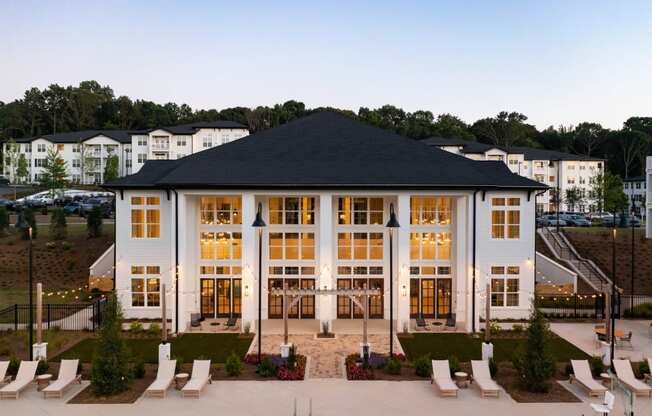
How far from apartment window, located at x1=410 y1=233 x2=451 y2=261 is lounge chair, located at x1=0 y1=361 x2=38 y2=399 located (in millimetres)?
18861

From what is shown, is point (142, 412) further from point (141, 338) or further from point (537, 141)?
point (537, 141)

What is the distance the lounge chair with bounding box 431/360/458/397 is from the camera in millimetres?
16375

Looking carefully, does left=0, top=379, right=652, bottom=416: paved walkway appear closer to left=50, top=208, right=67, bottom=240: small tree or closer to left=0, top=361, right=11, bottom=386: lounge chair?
left=0, top=361, right=11, bottom=386: lounge chair

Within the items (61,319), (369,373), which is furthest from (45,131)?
(369,373)

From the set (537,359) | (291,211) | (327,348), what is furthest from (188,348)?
(537,359)

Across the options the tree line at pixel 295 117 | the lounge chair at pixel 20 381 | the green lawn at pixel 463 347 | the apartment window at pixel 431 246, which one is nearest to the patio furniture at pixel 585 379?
the green lawn at pixel 463 347

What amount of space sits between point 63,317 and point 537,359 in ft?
80.2

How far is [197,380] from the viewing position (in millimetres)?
16953

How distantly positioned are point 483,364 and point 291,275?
41.1 feet

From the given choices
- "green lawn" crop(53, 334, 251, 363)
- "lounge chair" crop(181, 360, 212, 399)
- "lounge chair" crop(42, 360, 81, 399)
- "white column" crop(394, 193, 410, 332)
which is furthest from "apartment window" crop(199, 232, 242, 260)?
"lounge chair" crop(42, 360, 81, 399)

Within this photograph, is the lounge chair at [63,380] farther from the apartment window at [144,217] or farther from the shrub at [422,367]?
the shrub at [422,367]

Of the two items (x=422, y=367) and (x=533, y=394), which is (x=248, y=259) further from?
(x=533, y=394)

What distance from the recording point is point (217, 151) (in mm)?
28516

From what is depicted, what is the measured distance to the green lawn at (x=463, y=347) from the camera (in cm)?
2138
